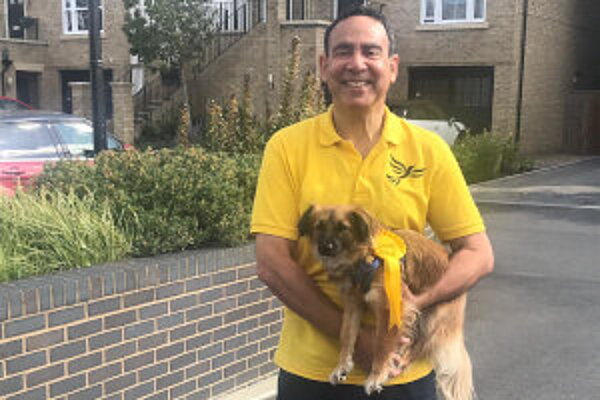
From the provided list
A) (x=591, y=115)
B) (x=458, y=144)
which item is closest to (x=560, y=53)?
(x=591, y=115)

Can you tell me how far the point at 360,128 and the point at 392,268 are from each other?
1.74ft

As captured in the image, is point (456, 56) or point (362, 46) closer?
point (362, 46)

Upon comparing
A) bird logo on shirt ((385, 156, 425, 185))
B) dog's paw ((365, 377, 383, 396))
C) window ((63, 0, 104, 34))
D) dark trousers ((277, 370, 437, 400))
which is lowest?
dark trousers ((277, 370, 437, 400))

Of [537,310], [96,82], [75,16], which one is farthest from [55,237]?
[75,16]

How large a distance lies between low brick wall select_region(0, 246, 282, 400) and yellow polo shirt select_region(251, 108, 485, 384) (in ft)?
5.93

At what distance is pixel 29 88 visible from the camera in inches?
981

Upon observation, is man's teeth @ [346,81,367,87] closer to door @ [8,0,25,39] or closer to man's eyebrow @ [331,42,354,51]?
man's eyebrow @ [331,42,354,51]

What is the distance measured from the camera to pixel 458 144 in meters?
15.7

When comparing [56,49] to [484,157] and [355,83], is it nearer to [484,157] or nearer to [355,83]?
[484,157]

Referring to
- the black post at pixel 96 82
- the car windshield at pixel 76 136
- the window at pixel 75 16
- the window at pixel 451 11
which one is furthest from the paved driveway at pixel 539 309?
the window at pixel 75 16

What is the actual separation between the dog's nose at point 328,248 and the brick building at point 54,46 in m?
22.3

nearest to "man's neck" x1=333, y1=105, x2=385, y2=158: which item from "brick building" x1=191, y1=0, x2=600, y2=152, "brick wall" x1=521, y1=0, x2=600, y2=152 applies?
"brick building" x1=191, y1=0, x2=600, y2=152

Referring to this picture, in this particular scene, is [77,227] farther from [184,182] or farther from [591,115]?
[591,115]

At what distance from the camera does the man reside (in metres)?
2.14
